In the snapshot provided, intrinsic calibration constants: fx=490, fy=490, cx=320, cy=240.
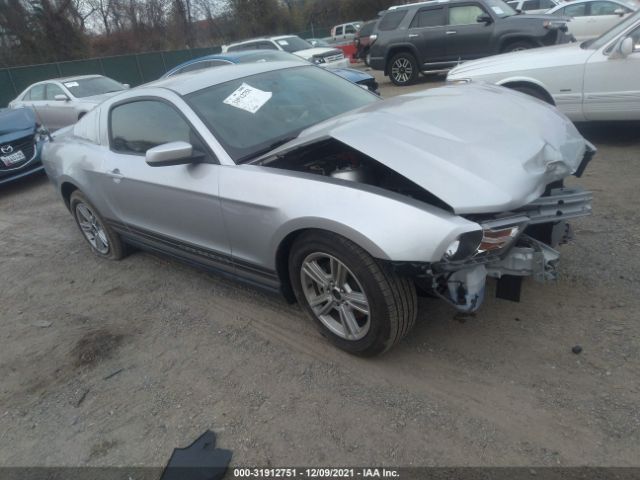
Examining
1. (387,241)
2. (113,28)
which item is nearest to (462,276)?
(387,241)

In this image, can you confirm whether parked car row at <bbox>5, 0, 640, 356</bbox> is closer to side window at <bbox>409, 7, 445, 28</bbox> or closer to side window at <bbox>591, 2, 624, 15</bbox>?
side window at <bbox>409, 7, 445, 28</bbox>

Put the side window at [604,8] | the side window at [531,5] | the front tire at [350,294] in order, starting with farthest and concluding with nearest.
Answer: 1. the side window at [531,5]
2. the side window at [604,8]
3. the front tire at [350,294]

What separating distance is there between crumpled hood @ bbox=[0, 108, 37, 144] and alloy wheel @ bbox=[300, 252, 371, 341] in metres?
6.90

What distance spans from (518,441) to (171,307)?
101 inches

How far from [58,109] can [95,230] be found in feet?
23.1

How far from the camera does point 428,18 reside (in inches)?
462

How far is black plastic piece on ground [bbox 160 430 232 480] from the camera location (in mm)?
2252

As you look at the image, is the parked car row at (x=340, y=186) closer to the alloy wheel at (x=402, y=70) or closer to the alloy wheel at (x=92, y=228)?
the alloy wheel at (x=92, y=228)

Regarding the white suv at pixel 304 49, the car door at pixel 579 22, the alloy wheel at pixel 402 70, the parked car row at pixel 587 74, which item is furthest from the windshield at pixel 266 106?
the car door at pixel 579 22

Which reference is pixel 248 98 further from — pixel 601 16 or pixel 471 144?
pixel 601 16

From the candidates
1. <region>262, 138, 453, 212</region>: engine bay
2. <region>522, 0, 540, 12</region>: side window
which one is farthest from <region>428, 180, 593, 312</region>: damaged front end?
<region>522, 0, 540, 12</region>: side window

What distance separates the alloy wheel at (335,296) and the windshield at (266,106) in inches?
32.8

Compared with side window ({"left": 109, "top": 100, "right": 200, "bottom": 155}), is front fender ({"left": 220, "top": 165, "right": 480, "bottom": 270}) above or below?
below

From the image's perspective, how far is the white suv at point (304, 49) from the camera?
1320cm
